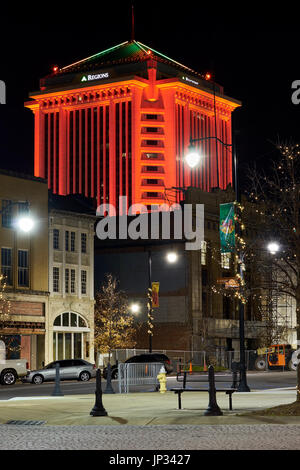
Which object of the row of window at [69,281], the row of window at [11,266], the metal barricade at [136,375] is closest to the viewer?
the metal barricade at [136,375]

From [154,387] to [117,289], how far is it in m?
46.8

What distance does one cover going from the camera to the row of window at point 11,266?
2542 inches

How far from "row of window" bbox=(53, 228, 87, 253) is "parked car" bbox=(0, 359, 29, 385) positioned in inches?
766

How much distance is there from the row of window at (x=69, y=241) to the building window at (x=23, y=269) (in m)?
3.32

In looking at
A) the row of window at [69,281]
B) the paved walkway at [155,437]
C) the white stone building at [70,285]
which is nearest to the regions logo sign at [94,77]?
the white stone building at [70,285]

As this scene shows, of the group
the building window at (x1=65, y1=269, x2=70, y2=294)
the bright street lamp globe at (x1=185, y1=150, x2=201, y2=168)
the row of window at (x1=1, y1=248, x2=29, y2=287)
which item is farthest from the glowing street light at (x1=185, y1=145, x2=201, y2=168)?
the building window at (x1=65, y1=269, x2=70, y2=294)

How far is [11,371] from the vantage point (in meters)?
49.7

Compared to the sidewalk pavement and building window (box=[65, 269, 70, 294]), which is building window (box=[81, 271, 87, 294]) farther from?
the sidewalk pavement

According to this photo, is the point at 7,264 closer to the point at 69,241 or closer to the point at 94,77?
the point at 69,241

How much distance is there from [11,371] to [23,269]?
56.7 ft

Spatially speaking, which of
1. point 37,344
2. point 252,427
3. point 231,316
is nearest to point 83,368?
point 37,344

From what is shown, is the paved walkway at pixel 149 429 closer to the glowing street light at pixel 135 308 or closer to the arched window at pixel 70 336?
the arched window at pixel 70 336

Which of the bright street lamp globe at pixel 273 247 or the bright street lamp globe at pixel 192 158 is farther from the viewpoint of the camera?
the bright street lamp globe at pixel 192 158

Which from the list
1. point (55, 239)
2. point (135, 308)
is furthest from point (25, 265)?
point (135, 308)
